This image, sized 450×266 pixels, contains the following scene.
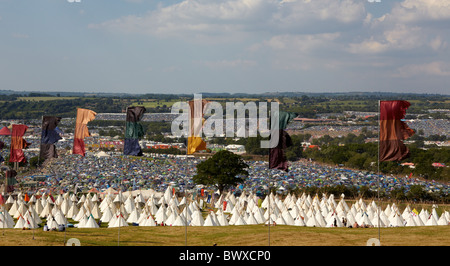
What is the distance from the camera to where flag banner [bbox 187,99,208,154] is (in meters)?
36.8

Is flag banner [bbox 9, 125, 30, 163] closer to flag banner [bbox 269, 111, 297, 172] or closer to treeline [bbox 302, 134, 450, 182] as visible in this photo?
flag banner [bbox 269, 111, 297, 172]

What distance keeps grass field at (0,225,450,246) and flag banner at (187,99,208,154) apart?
5549mm

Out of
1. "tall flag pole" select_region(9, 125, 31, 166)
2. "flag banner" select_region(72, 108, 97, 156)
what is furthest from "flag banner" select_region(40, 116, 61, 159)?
"flag banner" select_region(72, 108, 97, 156)

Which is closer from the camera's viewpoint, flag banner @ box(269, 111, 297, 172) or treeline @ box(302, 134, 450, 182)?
flag banner @ box(269, 111, 297, 172)

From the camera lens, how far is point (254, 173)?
129 meters

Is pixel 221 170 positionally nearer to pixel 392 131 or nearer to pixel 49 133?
pixel 49 133

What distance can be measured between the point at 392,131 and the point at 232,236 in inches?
605

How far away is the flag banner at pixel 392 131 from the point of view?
1277 inches

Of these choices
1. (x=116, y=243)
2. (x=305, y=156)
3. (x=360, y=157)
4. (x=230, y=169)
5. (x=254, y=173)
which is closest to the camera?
(x=116, y=243)
